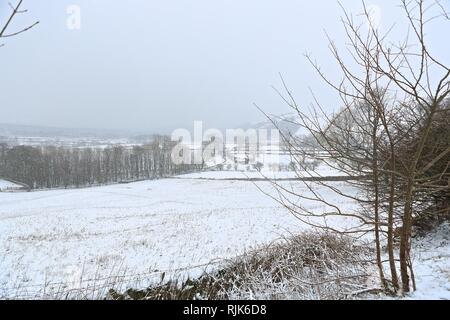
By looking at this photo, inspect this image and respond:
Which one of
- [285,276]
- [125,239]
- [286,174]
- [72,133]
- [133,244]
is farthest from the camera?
[72,133]

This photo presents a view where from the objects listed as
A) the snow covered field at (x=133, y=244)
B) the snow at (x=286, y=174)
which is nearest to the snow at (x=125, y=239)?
the snow covered field at (x=133, y=244)

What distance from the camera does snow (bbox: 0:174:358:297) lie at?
7.48 m

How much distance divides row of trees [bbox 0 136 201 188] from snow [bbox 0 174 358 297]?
108ft

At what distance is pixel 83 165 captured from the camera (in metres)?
58.5

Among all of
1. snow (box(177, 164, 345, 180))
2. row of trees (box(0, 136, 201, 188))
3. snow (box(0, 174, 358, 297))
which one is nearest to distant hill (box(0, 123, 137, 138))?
row of trees (box(0, 136, 201, 188))

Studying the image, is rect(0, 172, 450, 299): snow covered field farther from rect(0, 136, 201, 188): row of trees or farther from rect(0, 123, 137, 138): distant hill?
rect(0, 123, 137, 138): distant hill

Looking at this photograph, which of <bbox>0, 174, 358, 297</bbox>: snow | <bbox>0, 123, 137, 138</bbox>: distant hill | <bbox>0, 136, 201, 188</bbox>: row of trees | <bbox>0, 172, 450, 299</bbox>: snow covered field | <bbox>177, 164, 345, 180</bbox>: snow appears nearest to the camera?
<bbox>177, 164, 345, 180</bbox>: snow

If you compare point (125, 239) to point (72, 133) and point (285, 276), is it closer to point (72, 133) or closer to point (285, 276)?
point (285, 276)

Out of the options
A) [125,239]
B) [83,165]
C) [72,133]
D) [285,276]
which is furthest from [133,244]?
[72,133]

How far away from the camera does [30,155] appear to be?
56875 mm

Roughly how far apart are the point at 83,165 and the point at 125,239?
52.6 meters

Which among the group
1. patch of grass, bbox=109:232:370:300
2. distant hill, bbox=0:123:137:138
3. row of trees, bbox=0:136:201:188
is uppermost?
distant hill, bbox=0:123:137:138
